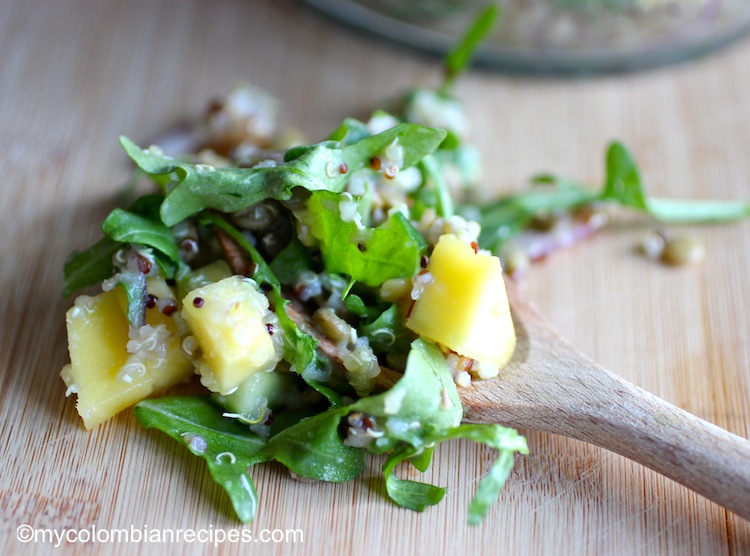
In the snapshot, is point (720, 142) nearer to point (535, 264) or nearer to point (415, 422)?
point (535, 264)

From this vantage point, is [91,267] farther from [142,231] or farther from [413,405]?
[413,405]

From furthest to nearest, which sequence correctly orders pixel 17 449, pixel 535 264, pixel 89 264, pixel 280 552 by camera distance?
pixel 535 264, pixel 89 264, pixel 17 449, pixel 280 552

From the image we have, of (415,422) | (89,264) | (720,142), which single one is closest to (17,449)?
(89,264)

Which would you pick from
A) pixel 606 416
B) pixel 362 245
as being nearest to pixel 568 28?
pixel 362 245

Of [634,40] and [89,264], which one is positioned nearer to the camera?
[89,264]

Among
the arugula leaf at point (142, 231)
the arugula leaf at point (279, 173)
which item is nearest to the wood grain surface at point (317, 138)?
the arugula leaf at point (142, 231)

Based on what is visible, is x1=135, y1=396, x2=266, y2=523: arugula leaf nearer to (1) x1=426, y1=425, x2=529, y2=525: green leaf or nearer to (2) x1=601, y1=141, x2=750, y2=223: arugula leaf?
(1) x1=426, y1=425, x2=529, y2=525: green leaf
